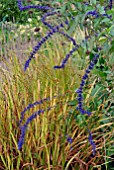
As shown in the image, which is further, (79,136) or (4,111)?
(4,111)

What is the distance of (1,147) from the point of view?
2.97m

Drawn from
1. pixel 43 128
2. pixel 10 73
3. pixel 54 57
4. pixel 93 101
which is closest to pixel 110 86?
pixel 93 101

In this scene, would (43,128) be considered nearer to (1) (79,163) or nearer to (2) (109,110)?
(1) (79,163)

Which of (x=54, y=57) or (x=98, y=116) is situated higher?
(x=54, y=57)

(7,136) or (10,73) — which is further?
(10,73)

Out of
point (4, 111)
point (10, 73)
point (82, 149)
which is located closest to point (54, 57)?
point (10, 73)

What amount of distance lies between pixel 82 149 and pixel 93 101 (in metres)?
0.36

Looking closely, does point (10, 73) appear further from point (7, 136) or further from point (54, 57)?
point (7, 136)

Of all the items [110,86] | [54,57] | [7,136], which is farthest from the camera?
[54,57]

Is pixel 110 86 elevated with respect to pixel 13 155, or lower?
elevated

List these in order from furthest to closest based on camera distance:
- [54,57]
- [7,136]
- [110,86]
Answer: [54,57]
[7,136]
[110,86]

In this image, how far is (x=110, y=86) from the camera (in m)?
2.85

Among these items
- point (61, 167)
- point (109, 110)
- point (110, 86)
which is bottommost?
point (61, 167)

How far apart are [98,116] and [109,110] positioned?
213 millimetres
